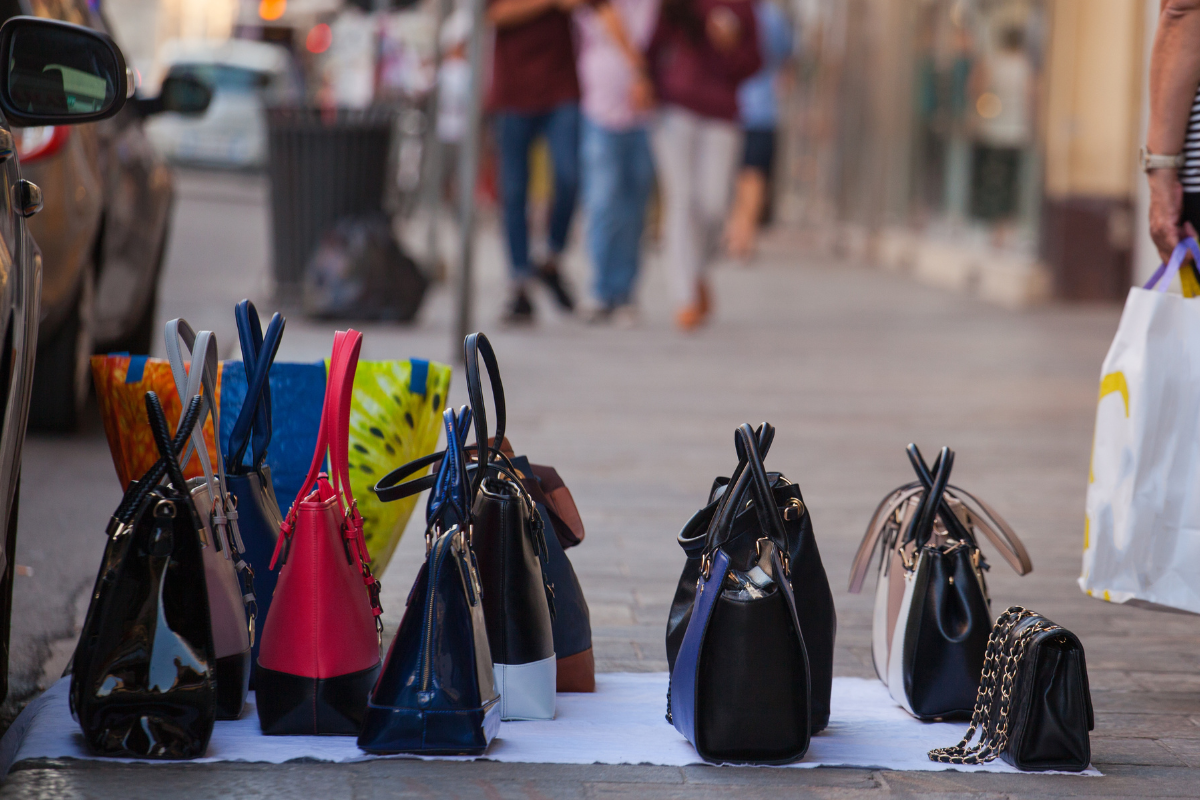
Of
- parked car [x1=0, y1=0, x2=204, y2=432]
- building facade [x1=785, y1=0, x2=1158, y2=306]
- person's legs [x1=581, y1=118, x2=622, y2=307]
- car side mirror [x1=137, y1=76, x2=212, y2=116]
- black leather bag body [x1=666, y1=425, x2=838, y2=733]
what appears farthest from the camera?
building facade [x1=785, y1=0, x2=1158, y2=306]

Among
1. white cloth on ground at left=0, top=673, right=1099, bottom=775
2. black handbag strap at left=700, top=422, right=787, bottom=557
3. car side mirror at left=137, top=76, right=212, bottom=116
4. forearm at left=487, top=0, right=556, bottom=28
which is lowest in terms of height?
white cloth on ground at left=0, top=673, right=1099, bottom=775

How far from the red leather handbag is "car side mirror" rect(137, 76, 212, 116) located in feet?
11.6

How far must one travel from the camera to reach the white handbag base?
8.81 feet

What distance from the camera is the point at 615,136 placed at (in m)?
8.96

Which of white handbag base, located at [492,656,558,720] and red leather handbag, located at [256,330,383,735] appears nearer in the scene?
red leather handbag, located at [256,330,383,735]

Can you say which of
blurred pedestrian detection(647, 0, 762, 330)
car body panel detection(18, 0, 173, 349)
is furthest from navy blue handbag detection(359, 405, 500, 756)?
blurred pedestrian detection(647, 0, 762, 330)

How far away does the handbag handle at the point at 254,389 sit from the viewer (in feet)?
8.48

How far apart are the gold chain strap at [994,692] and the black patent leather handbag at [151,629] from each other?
3.94ft

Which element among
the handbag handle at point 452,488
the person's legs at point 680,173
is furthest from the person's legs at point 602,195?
the handbag handle at point 452,488

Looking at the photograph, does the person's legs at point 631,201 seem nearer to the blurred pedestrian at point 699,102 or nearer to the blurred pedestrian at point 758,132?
the blurred pedestrian at point 699,102

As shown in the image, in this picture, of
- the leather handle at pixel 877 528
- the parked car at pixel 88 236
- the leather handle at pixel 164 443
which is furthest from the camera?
the parked car at pixel 88 236

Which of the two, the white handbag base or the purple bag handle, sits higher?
the purple bag handle

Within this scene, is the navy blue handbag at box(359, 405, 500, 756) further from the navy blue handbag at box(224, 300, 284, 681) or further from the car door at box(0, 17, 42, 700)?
the car door at box(0, 17, 42, 700)

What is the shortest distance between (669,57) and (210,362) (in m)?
6.62
